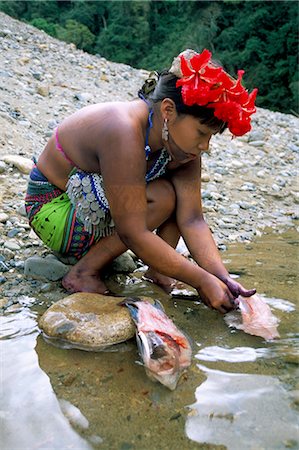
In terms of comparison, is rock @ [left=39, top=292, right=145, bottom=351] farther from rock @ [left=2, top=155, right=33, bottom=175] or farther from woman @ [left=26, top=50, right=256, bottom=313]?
rock @ [left=2, top=155, right=33, bottom=175]

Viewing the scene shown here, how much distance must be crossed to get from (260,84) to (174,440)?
21788 mm

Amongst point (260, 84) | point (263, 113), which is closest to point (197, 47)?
point (260, 84)

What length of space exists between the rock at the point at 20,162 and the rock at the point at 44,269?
131cm

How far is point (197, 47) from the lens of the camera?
25250 mm

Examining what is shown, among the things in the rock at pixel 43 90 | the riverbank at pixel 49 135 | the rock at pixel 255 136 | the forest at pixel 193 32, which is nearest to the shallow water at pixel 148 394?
the riverbank at pixel 49 135

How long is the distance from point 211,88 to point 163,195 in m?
0.62

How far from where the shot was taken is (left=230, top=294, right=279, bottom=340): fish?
2.06 m

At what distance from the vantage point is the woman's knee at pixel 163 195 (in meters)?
2.33

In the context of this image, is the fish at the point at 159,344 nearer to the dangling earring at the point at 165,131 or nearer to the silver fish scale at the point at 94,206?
the silver fish scale at the point at 94,206

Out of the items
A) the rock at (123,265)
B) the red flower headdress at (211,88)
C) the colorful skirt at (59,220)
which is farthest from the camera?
the rock at (123,265)

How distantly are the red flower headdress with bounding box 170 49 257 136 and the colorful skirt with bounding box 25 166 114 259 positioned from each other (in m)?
0.72

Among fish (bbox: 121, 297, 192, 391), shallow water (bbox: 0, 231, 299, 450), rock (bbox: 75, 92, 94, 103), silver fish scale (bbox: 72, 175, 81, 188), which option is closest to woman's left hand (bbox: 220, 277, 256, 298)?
shallow water (bbox: 0, 231, 299, 450)

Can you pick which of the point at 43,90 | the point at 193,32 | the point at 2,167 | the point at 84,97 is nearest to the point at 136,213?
the point at 2,167

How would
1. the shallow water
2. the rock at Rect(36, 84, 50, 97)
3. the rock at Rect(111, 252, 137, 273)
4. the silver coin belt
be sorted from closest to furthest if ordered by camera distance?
the shallow water → the silver coin belt → the rock at Rect(111, 252, 137, 273) → the rock at Rect(36, 84, 50, 97)
